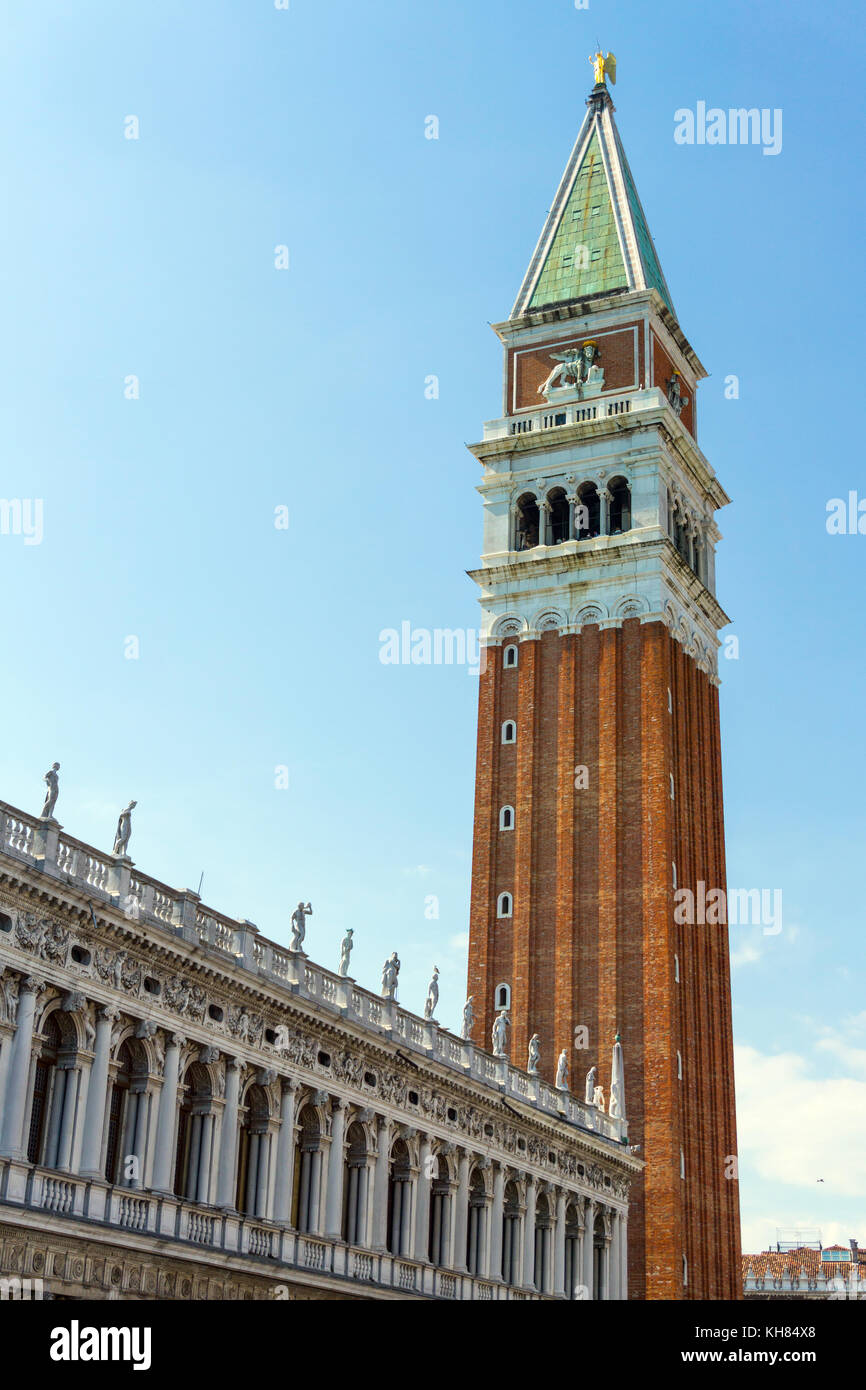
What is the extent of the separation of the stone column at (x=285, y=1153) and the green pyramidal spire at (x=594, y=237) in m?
51.6

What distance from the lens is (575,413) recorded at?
268 feet

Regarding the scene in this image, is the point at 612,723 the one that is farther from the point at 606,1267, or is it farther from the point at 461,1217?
the point at 461,1217

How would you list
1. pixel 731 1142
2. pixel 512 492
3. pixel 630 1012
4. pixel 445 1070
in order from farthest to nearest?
pixel 512 492 → pixel 731 1142 → pixel 630 1012 → pixel 445 1070

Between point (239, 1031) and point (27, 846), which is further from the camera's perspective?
point (239, 1031)

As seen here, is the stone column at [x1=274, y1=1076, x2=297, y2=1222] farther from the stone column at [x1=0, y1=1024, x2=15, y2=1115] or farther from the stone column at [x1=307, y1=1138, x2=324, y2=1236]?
the stone column at [x1=0, y1=1024, x2=15, y2=1115]

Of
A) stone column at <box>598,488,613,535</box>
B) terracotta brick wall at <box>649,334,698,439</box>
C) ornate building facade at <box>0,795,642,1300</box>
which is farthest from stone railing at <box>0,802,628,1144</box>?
terracotta brick wall at <box>649,334,698,439</box>

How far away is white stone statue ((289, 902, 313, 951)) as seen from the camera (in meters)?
43.7

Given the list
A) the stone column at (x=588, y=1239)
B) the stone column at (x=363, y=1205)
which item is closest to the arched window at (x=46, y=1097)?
the stone column at (x=363, y=1205)

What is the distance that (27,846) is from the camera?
34281 millimetres

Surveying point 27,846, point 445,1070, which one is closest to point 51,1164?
point 27,846

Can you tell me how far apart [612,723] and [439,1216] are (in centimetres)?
3046

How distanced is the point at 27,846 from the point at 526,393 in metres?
54.0

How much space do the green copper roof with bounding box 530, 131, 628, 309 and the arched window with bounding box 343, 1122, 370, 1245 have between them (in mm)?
50322
